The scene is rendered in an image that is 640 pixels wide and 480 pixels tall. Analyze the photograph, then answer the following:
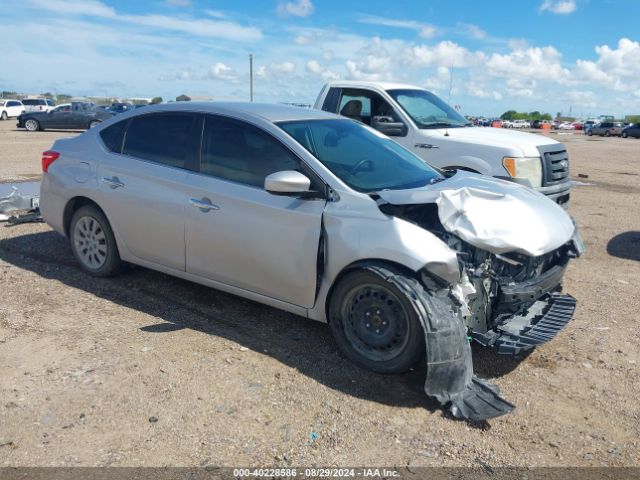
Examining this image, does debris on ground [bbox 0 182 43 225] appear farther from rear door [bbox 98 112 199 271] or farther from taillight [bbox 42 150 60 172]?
rear door [bbox 98 112 199 271]

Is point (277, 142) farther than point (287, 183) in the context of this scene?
Yes

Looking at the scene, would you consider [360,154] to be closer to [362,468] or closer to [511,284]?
[511,284]

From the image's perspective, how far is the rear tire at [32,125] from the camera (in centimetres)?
3022

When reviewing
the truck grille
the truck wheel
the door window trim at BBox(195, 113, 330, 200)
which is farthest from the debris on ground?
the truck grille

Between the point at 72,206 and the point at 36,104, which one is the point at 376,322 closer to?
the point at 72,206

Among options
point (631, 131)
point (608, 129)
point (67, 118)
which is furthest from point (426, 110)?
point (608, 129)

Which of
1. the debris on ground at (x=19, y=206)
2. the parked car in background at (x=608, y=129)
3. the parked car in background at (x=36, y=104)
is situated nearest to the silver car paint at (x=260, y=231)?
the debris on ground at (x=19, y=206)

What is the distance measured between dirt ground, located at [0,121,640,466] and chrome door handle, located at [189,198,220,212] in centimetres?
95

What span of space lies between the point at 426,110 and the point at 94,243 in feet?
17.5

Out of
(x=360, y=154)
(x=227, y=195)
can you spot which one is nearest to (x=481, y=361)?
(x=360, y=154)

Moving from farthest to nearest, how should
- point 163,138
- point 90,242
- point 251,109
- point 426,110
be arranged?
point 426,110 → point 90,242 → point 163,138 → point 251,109

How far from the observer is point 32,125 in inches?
1197

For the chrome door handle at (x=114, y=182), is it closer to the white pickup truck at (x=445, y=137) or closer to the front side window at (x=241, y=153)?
the front side window at (x=241, y=153)

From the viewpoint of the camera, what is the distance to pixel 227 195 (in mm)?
4598
